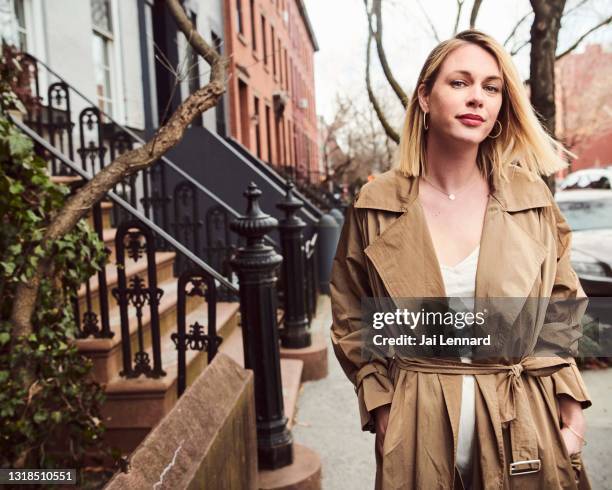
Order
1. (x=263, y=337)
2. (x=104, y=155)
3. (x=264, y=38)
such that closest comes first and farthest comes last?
(x=263, y=337) → (x=104, y=155) → (x=264, y=38)

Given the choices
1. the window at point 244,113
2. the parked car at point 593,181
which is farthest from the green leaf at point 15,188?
the parked car at point 593,181

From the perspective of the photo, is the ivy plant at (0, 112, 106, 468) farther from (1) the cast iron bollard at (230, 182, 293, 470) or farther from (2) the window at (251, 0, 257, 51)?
(2) the window at (251, 0, 257, 51)

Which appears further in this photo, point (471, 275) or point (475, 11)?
point (475, 11)

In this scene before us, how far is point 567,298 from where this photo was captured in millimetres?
1764

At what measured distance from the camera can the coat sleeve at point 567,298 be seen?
1.71 meters

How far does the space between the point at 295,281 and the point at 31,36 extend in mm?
4203

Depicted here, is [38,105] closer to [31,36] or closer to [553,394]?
[31,36]

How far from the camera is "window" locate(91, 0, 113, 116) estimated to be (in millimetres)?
7973

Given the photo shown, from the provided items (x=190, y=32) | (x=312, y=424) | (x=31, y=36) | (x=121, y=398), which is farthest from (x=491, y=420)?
(x=31, y=36)

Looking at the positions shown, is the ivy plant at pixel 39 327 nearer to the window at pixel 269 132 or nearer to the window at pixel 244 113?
the window at pixel 244 113

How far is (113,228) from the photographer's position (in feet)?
21.1

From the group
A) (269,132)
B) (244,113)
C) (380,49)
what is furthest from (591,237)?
(269,132)

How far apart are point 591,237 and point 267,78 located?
15102mm

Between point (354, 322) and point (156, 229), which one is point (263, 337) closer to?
point (156, 229)
